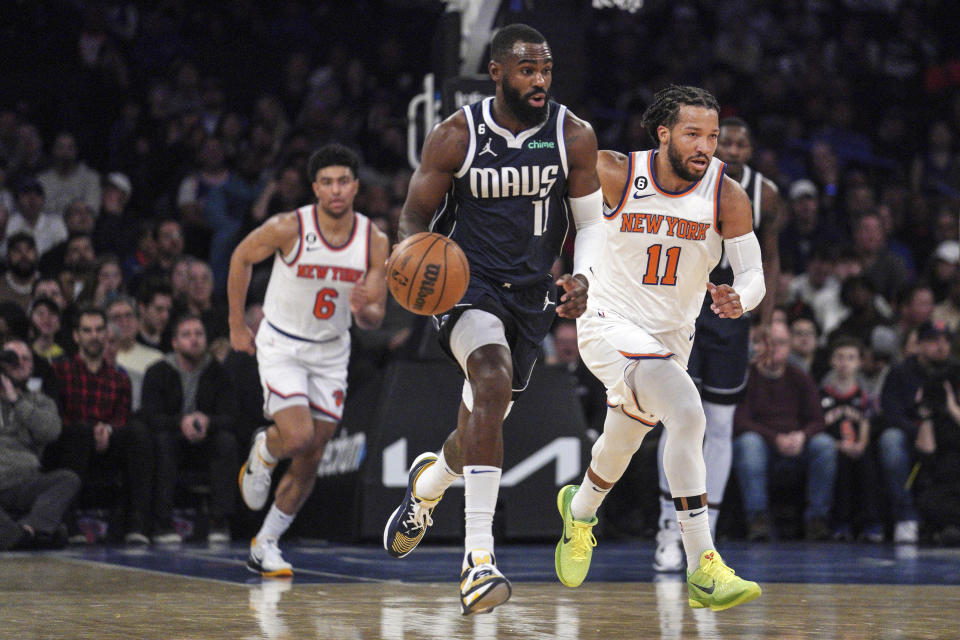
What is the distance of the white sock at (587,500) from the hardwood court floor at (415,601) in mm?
377

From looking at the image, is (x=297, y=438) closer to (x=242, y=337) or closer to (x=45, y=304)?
(x=242, y=337)

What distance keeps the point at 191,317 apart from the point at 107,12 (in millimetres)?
5748

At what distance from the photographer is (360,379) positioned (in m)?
10.9

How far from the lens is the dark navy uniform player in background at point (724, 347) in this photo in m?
8.31

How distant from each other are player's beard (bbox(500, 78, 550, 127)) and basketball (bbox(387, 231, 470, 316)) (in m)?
0.70

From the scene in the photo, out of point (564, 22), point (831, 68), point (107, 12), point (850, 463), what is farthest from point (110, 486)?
point (831, 68)

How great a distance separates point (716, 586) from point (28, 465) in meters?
5.52

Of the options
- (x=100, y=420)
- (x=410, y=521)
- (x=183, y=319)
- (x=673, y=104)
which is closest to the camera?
(x=673, y=104)

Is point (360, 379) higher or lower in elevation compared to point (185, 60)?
lower

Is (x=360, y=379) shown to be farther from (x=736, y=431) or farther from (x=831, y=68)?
(x=831, y=68)

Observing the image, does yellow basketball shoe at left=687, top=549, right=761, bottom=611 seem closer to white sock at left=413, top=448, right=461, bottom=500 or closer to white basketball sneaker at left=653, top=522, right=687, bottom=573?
white sock at left=413, top=448, right=461, bottom=500

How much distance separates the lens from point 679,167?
6.48 meters

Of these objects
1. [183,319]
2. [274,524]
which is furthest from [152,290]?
[274,524]

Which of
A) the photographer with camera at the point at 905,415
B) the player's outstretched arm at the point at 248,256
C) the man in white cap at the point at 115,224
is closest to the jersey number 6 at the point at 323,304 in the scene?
the player's outstretched arm at the point at 248,256
